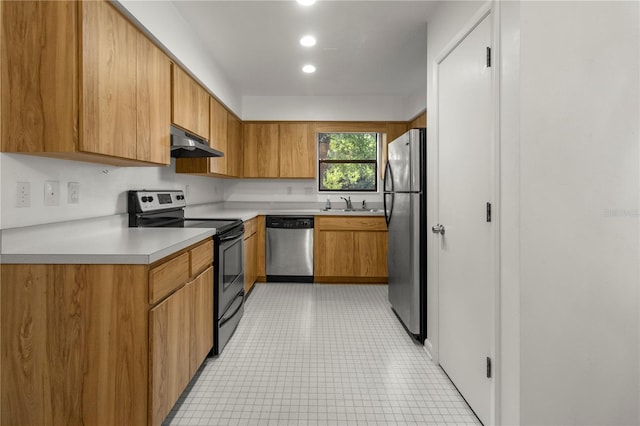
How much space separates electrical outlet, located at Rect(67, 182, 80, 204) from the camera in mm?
1982

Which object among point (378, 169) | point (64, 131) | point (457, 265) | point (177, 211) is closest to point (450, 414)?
point (457, 265)

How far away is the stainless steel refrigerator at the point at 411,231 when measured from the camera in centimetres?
278

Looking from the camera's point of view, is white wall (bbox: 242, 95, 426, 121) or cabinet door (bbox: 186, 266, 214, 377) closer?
cabinet door (bbox: 186, 266, 214, 377)

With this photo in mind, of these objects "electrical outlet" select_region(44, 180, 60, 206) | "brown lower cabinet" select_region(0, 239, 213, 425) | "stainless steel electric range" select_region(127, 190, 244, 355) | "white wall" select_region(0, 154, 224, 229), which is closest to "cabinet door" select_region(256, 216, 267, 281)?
"stainless steel electric range" select_region(127, 190, 244, 355)

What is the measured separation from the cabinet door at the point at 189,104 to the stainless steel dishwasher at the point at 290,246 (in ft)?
5.07

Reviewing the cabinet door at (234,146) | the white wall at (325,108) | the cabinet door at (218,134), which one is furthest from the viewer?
the white wall at (325,108)

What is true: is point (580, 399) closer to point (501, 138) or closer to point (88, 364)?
point (501, 138)

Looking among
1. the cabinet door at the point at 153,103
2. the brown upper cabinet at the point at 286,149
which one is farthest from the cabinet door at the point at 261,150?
the cabinet door at the point at 153,103

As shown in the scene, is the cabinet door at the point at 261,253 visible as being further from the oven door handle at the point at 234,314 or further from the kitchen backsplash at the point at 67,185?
the oven door handle at the point at 234,314

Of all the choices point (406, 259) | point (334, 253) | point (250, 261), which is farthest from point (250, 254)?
point (406, 259)

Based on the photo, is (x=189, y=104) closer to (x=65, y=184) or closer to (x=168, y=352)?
(x=65, y=184)

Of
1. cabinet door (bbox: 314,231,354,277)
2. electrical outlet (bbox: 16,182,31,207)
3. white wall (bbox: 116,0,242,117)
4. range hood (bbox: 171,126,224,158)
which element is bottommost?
cabinet door (bbox: 314,231,354,277)

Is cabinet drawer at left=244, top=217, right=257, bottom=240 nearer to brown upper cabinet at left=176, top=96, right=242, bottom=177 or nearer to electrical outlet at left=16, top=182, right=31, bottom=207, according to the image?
brown upper cabinet at left=176, top=96, right=242, bottom=177

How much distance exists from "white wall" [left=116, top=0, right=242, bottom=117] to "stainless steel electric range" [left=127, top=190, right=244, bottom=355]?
102cm
